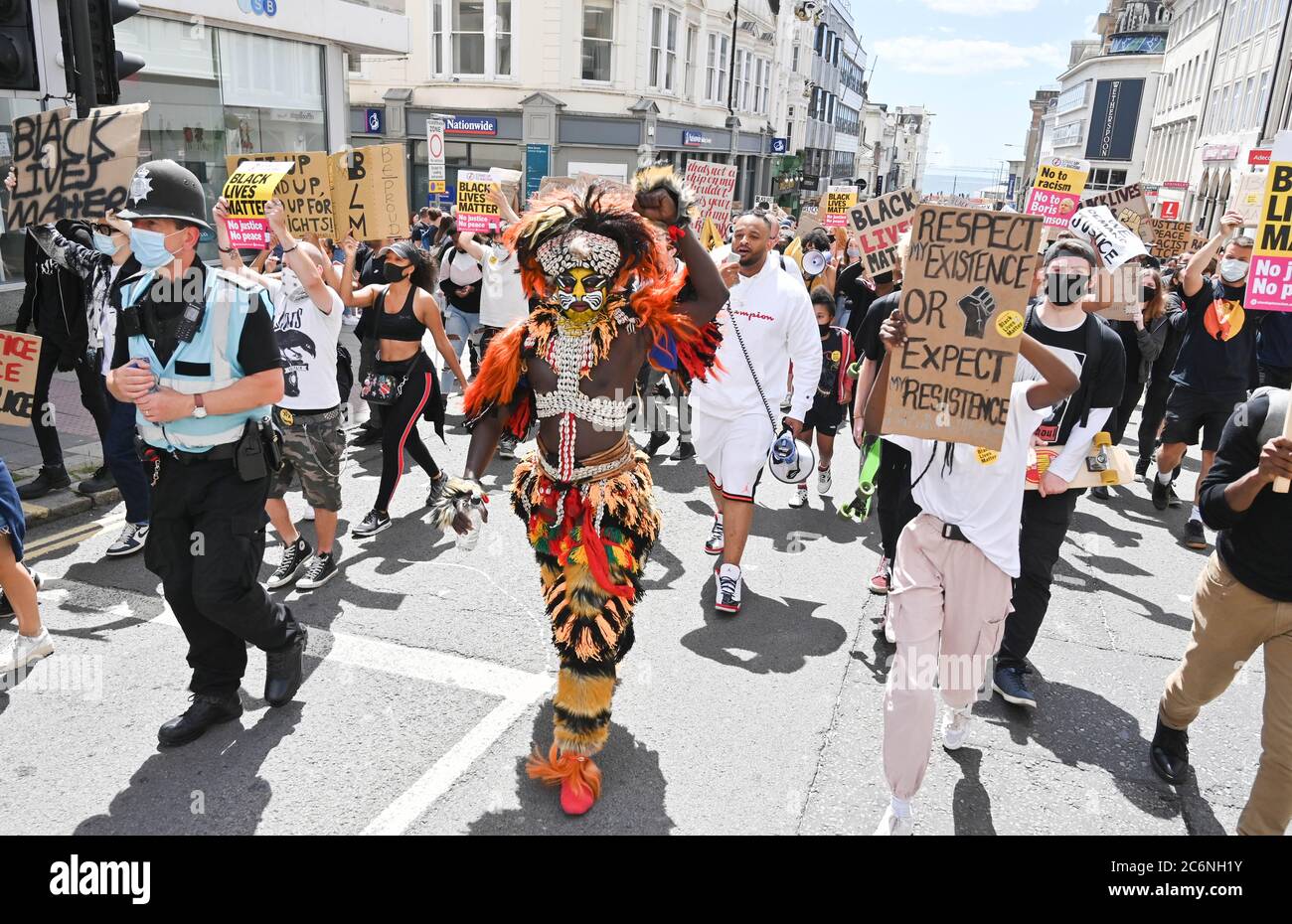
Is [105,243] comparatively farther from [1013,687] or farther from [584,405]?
[1013,687]

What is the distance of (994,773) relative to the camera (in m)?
3.90

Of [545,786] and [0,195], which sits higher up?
[0,195]

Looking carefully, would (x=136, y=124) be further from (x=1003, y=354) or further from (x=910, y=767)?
(x=910, y=767)

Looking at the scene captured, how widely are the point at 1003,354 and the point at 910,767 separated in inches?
59.3

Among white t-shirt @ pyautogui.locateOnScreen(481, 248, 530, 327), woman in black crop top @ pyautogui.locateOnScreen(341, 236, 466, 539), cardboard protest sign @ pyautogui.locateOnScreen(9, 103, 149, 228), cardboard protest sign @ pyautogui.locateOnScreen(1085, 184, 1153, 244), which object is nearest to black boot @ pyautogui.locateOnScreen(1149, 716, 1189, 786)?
woman in black crop top @ pyautogui.locateOnScreen(341, 236, 466, 539)

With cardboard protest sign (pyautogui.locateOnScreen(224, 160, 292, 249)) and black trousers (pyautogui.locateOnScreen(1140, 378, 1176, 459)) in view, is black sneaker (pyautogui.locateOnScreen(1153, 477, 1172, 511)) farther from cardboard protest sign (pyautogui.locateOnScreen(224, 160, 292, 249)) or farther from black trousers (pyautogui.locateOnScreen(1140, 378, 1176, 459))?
cardboard protest sign (pyautogui.locateOnScreen(224, 160, 292, 249))

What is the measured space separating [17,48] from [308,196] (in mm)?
1789

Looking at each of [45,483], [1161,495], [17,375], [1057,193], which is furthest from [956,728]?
[1057,193]

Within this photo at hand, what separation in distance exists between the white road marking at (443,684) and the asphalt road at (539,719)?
1cm

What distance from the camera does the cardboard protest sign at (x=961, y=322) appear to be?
3094 mm

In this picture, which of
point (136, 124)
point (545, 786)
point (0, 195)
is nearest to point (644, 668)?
point (545, 786)

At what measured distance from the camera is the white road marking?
3516mm
